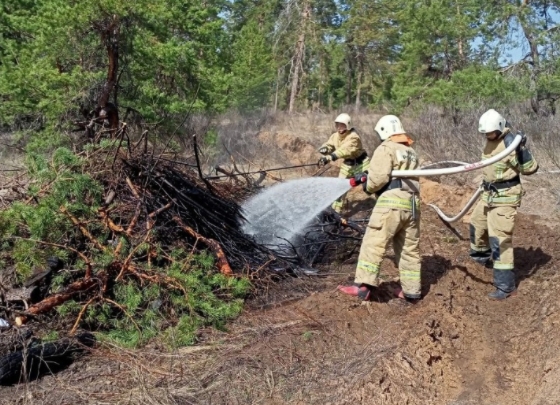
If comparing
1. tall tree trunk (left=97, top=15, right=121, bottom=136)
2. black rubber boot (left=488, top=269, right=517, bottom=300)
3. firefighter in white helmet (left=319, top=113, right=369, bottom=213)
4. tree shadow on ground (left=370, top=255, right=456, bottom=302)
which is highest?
tall tree trunk (left=97, top=15, right=121, bottom=136)

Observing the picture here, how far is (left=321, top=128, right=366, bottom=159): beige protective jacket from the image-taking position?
29.1 ft

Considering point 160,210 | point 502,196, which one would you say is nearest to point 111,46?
point 160,210

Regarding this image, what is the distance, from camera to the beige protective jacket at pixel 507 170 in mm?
5867

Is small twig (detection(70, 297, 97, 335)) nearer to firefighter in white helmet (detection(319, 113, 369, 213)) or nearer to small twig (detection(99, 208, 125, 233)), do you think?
small twig (detection(99, 208, 125, 233))

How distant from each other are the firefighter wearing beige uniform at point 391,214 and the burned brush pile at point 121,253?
44.5 inches

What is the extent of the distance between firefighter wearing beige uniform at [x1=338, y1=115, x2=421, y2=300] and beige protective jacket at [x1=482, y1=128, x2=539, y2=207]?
912 mm

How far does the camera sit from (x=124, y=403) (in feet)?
12.3

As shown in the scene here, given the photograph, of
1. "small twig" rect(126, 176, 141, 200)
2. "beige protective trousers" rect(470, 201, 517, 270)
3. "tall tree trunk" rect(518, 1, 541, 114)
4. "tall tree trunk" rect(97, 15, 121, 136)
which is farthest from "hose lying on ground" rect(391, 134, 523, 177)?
"tall tree trunk" rect(518, 1, 541, 114)

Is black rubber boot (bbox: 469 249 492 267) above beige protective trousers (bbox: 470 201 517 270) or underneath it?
underneath

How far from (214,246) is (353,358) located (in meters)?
2.12

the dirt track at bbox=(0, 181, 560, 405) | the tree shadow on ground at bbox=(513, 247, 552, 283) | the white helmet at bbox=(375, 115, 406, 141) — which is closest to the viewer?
the dirt track at bbox=(0, 181, 560, 405)

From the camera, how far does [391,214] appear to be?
18.3 feet

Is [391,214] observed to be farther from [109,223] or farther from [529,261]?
[109,223]

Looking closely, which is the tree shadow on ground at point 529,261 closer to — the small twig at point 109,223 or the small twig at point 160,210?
the small twig at point 160,210
